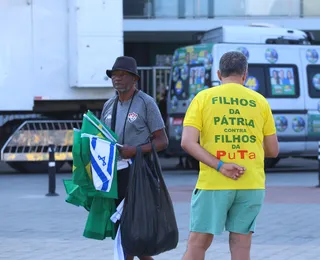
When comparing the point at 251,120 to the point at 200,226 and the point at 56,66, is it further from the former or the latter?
the point at 56,66

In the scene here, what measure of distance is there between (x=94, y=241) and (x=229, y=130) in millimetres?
3765

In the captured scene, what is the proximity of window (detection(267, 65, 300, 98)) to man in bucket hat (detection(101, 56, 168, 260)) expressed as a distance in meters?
11.9

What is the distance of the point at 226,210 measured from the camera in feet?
18.6

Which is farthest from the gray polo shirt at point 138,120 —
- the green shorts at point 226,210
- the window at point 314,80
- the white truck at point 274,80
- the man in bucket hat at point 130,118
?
the window at point 314,80

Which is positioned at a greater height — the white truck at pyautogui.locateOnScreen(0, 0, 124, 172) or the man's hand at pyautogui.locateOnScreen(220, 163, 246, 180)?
the white truck at pyautogui.locateOnScreen(0, 0, 124, 172)

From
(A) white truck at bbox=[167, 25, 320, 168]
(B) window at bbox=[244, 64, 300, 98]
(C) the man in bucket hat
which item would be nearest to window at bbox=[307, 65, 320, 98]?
(A) white truck at bbox=[167, 25, 320, 168]

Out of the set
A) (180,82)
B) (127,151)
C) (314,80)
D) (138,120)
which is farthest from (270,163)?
(127,151)

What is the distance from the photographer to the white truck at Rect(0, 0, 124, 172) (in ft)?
55.8

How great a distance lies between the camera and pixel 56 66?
17.4 metres

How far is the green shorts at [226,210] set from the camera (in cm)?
564

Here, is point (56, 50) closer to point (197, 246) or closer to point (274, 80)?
point (274, 80)

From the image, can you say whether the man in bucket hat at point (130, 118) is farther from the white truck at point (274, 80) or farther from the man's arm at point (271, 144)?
the white truck at point (274, 80)

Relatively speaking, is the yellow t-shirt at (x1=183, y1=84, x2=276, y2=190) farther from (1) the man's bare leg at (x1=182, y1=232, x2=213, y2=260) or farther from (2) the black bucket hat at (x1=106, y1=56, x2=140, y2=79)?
→ (2) the black bucket hat at (x1=106, y1=56, x2=140, y2=79)

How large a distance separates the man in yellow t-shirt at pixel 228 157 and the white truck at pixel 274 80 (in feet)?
39.7
